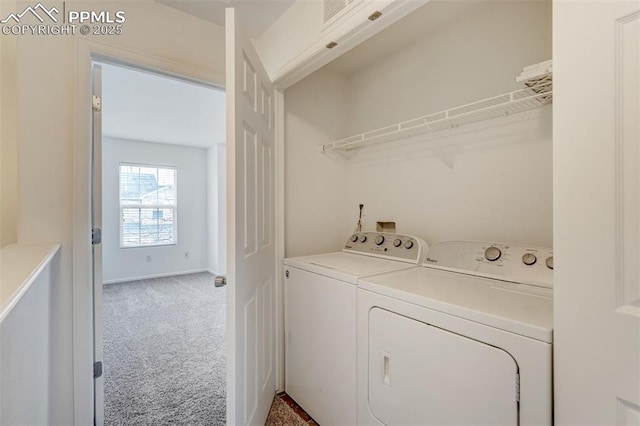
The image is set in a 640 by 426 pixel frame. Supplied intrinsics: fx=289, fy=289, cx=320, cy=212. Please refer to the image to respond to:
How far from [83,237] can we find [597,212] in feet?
6.59

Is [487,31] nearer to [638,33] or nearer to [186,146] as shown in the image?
[638,33]

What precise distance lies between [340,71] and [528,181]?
1.60 meters

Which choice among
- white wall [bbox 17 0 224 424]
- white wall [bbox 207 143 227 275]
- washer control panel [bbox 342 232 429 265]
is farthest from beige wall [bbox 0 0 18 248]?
white wall [bbox 207 143 227 275]

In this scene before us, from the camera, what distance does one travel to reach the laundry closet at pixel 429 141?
1446 mm

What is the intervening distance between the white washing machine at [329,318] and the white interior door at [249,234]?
158 mm

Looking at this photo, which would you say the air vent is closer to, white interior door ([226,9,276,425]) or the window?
white interior door ([226,9,276,425])

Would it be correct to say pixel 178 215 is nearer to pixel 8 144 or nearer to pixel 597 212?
pixel 8 144

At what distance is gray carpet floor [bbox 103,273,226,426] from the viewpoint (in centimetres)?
176

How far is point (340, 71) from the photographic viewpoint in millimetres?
2346

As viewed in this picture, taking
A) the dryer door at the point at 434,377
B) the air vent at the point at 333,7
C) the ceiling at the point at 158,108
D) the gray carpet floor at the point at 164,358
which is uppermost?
the ceiling at the point at 158,108

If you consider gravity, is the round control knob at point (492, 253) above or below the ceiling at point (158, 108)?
below

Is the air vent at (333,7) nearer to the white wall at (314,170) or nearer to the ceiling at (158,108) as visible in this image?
the white wall at (314,170)

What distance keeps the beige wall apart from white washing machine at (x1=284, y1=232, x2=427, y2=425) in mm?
1417

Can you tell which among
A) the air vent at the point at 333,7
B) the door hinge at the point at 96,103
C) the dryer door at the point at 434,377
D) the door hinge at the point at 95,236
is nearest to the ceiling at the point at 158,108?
the door hinge at the point at 96,103
